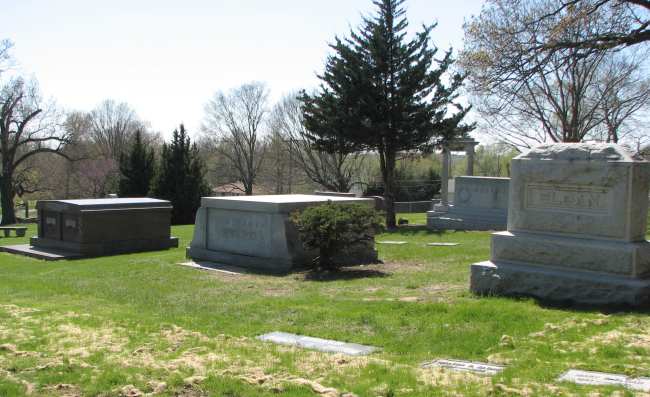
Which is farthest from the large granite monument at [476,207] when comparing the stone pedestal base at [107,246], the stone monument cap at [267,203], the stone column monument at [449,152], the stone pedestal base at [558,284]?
the stone pedestal base at [558,284]

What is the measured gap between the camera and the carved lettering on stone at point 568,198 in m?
7.67

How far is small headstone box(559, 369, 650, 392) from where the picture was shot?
4.53 m

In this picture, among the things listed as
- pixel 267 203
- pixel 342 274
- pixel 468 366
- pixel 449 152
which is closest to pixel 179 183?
pixel 449 152

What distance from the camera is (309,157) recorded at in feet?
150

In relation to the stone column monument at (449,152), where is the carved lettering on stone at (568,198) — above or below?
below

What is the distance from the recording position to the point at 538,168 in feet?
26.8

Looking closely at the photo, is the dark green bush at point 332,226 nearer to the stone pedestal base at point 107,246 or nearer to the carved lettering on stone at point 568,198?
the carved lettering on stone at point 568,198

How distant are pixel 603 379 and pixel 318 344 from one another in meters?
2.67

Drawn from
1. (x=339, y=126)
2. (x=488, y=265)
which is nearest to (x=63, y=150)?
(x=339, y=126)

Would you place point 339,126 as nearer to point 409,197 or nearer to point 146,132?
point 409,197

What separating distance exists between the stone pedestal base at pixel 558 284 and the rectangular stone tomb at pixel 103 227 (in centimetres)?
1147

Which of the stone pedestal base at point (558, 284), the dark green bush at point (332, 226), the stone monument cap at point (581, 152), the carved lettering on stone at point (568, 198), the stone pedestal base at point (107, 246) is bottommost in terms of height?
the stone pedestal base at point (107, 246)

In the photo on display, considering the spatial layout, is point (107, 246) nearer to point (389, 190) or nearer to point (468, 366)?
point (389, 190)

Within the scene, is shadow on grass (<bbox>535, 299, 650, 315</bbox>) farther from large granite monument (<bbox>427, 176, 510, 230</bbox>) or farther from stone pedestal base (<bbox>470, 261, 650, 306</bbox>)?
large granite monument (<bbox>427, 176, 510, 230</bbox>)
